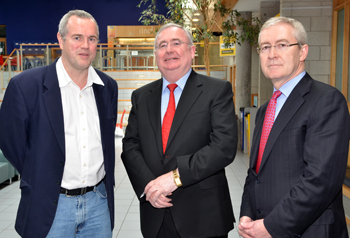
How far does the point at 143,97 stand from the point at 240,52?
8.09 meters

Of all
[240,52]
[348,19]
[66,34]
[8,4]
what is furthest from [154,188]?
[8,4]

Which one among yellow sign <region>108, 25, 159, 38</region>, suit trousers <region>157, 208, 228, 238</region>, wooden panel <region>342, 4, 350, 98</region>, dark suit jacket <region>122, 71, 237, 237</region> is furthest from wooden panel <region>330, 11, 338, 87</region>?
yellow sign <region>108, 25, 159, 38</region>

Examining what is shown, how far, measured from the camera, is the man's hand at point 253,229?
4.94 ft

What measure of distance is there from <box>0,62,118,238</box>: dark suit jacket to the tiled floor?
87.1 inches

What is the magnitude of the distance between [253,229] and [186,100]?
0.77 meters

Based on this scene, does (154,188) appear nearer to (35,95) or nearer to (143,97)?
(143,97)

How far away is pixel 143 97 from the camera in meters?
2.07

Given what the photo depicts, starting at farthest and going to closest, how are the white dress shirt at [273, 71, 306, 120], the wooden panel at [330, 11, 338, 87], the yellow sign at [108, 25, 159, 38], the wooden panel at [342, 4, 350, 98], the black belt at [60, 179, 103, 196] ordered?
the yellow sign at [108, 25, 159, 38], the wooden panel at [330, 11, 338, 87], the wooden panel at [342, 4, 350, 98], the black belt at [60, 179, 103, 196], the white dress shirt at [273, 71, 306, 120]

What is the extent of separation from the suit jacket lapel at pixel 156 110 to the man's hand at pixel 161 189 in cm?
15

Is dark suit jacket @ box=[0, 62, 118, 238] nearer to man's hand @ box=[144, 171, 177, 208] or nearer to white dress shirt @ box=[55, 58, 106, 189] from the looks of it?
white dress shirt @ box=[55, 58, 106, 189]

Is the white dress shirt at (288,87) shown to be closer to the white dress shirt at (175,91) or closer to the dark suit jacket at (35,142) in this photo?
the white dress shirt at (175,91)

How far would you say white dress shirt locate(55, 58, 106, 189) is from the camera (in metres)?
1.86

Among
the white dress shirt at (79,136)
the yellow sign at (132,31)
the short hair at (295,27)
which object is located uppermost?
the yellow sign at (132,31)

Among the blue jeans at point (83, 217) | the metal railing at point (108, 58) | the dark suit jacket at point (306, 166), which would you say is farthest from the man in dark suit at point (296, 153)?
the metal railing at point (108, 58)
